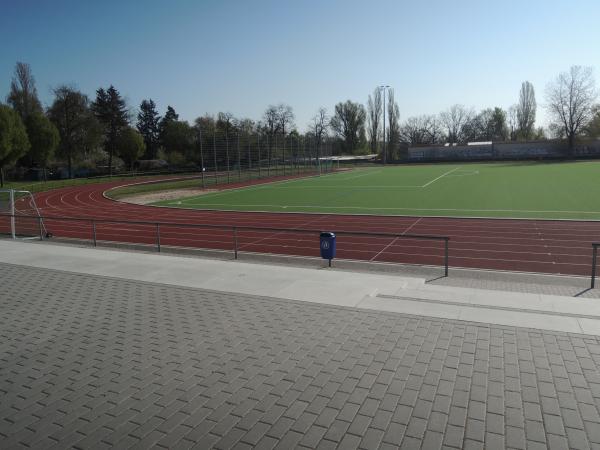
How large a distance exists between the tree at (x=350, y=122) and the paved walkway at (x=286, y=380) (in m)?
109

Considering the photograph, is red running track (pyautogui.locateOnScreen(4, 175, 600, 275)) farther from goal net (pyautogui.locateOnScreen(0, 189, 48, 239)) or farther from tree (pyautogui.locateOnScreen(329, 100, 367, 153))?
tree (pyautogui.locateOnScreen(329, 100, 367, 153))

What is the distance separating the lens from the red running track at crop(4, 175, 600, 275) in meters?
13.0

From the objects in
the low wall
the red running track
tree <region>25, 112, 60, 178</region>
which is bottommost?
the red running track

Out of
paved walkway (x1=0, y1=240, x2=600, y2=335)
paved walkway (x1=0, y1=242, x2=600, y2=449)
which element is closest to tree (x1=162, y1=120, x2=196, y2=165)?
paved walkway (x1=0, y1=240, x2=600, y2=335)

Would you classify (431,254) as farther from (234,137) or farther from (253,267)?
(234,137)

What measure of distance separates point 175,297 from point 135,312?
2.96ft

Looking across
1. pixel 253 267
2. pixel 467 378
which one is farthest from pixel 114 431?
pixel 253 267

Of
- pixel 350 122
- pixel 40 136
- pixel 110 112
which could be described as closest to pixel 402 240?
pixel 40 136

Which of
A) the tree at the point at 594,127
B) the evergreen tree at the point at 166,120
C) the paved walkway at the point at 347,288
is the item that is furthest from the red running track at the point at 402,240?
the tree at the point at 594,127

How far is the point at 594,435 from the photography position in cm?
356

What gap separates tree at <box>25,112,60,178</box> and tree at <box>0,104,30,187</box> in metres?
4.50

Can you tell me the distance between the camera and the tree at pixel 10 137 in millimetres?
41750

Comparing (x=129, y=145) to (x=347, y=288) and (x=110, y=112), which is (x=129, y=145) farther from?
(x=347, y=288)

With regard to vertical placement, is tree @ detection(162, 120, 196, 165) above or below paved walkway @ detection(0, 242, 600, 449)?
above
